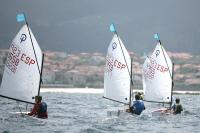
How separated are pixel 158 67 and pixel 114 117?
15039mm

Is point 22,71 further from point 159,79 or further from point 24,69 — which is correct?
point 159,79

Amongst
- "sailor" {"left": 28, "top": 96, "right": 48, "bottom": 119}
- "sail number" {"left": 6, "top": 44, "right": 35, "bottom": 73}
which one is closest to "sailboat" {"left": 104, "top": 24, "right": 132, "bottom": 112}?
"sail number" {"left": 6, "top": 44, "right": 35, "bottom": 73}

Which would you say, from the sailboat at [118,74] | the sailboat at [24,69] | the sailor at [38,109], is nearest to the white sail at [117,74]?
the sailboat at [118,74]

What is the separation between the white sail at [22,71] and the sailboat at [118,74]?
10341 millimetres

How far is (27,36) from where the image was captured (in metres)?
49.4

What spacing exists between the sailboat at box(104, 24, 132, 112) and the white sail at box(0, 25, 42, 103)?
10.3m

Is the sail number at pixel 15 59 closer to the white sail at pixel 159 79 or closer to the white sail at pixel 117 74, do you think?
the white sail at pixel 117 74

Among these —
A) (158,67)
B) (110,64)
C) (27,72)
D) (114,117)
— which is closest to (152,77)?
(158,67)

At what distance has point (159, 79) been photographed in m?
66.2

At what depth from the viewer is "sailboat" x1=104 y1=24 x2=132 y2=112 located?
57.1 meters

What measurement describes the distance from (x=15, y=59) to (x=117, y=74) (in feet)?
38.2

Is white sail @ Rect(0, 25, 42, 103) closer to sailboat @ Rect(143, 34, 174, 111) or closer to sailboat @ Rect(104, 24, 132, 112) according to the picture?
sailboat @ Rect(104, 24, 132, 112)

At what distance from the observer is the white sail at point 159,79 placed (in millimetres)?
65875

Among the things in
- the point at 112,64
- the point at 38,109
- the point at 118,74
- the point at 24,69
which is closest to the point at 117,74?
the point at 118,74
